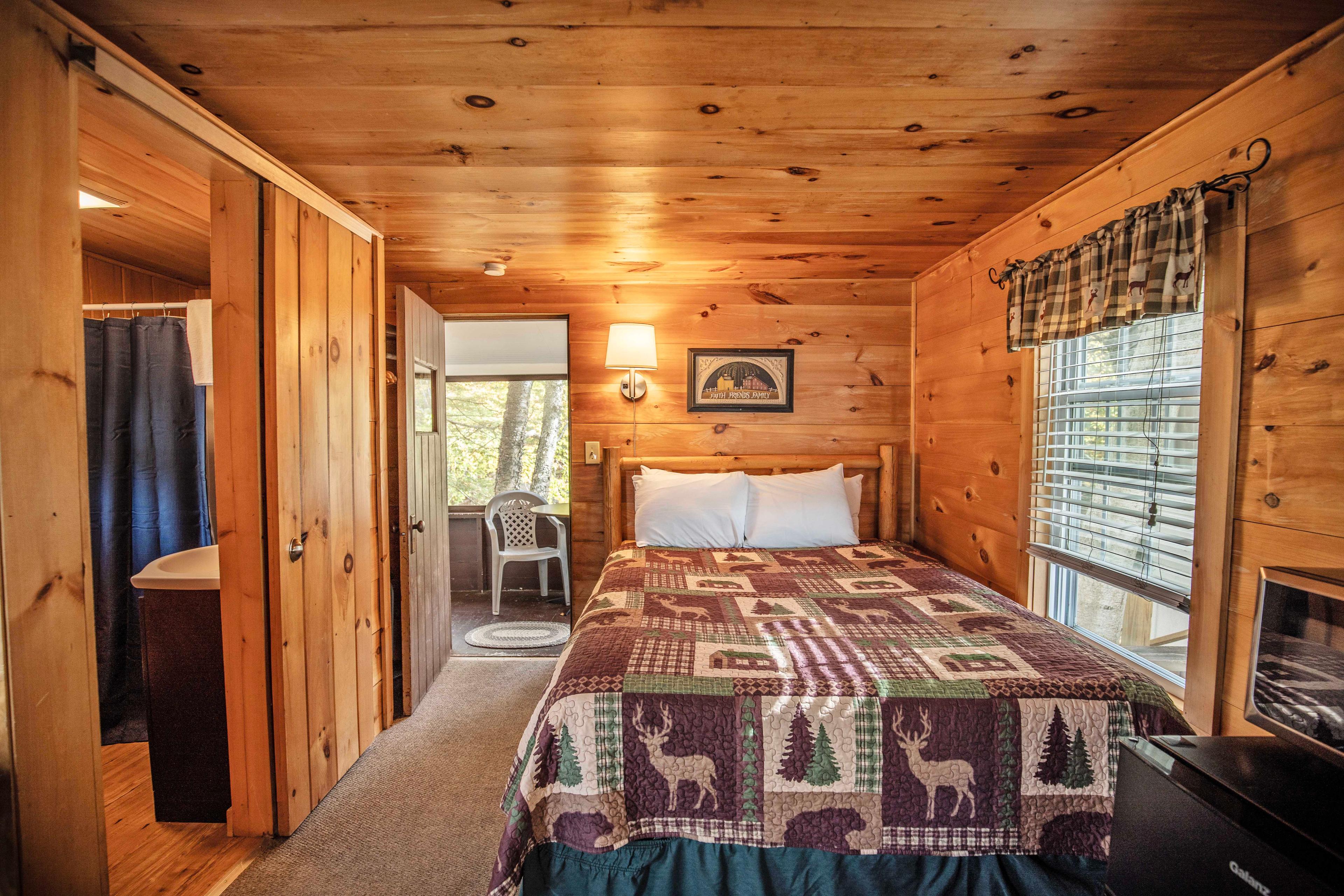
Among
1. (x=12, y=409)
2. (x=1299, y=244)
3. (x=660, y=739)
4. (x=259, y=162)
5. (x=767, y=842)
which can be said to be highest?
(x=259, y=162)

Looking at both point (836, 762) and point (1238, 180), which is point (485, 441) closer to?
point (836, 762)

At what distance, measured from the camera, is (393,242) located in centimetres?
270

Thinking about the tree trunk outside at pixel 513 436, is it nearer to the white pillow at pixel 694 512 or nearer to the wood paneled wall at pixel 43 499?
the white pillow at pixel 694 512

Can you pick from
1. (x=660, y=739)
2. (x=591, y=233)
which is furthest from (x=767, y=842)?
(x=591, y=233)

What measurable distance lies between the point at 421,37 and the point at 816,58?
0.85 meters

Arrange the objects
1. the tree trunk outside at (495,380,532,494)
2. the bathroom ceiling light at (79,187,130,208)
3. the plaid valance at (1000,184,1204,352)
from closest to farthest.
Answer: the plaid valance at (1000,184,1204,352), the bathroom ceiling light at (79,187,130,208), the tree trunk outside at (495,380,532,494)

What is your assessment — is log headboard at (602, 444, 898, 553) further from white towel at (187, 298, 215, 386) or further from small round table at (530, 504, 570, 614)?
white towel at (187, 298, 215, 386)

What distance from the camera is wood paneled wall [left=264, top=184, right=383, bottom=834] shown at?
1.85 metres

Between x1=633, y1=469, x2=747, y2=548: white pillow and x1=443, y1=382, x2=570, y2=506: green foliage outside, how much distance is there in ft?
9.64

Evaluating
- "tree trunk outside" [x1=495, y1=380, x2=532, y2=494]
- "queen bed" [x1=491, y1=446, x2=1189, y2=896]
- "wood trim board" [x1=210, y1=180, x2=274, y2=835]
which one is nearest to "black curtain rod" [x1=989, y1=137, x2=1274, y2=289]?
"queen bed" [x1=491, y1=446, x2=1189, y2=896]

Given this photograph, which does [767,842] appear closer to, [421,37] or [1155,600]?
[1155,600]

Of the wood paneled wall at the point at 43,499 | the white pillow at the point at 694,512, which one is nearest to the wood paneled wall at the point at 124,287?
the wood paneled wall at the point at 43,499

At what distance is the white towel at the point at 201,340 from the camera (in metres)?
2.16

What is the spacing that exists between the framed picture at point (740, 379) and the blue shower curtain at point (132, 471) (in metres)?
2.23
